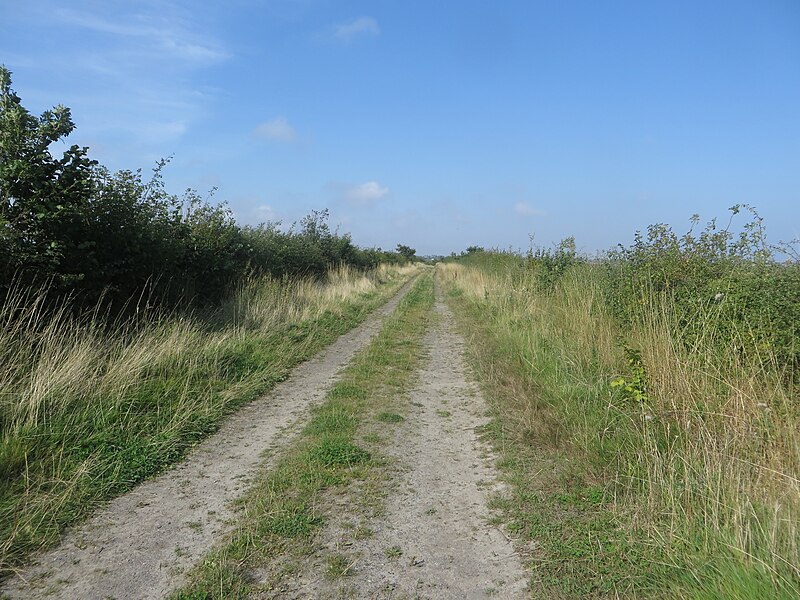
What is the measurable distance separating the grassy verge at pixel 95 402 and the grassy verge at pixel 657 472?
10.3 ft

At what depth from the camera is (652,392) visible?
4.70 meters

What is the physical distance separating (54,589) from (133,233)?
19.8 feet

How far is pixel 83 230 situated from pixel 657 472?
281 inches

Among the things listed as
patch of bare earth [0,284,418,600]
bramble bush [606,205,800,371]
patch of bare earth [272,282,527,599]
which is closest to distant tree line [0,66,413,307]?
patch of bare earth [0,284,418,600]

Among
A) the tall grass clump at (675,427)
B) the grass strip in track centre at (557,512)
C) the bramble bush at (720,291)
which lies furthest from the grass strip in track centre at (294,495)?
the bramble bush at (720,291)

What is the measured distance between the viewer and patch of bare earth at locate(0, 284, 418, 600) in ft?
9.34

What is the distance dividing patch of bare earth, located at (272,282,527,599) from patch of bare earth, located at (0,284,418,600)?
2.55 ft

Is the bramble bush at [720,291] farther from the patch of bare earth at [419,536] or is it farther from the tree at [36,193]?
the tree at [36,193]

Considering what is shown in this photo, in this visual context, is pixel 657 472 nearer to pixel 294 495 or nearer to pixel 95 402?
pixel 294 495

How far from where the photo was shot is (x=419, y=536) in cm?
334

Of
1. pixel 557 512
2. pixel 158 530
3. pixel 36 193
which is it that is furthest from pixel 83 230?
pixel 557 512

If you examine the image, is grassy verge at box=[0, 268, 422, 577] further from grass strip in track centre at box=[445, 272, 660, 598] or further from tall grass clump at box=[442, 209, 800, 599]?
tall grass clump at box=[442, 209, 800, 599]

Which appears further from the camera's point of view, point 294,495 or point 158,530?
point 294,495

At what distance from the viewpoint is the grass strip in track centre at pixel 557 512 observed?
9.25 feet
